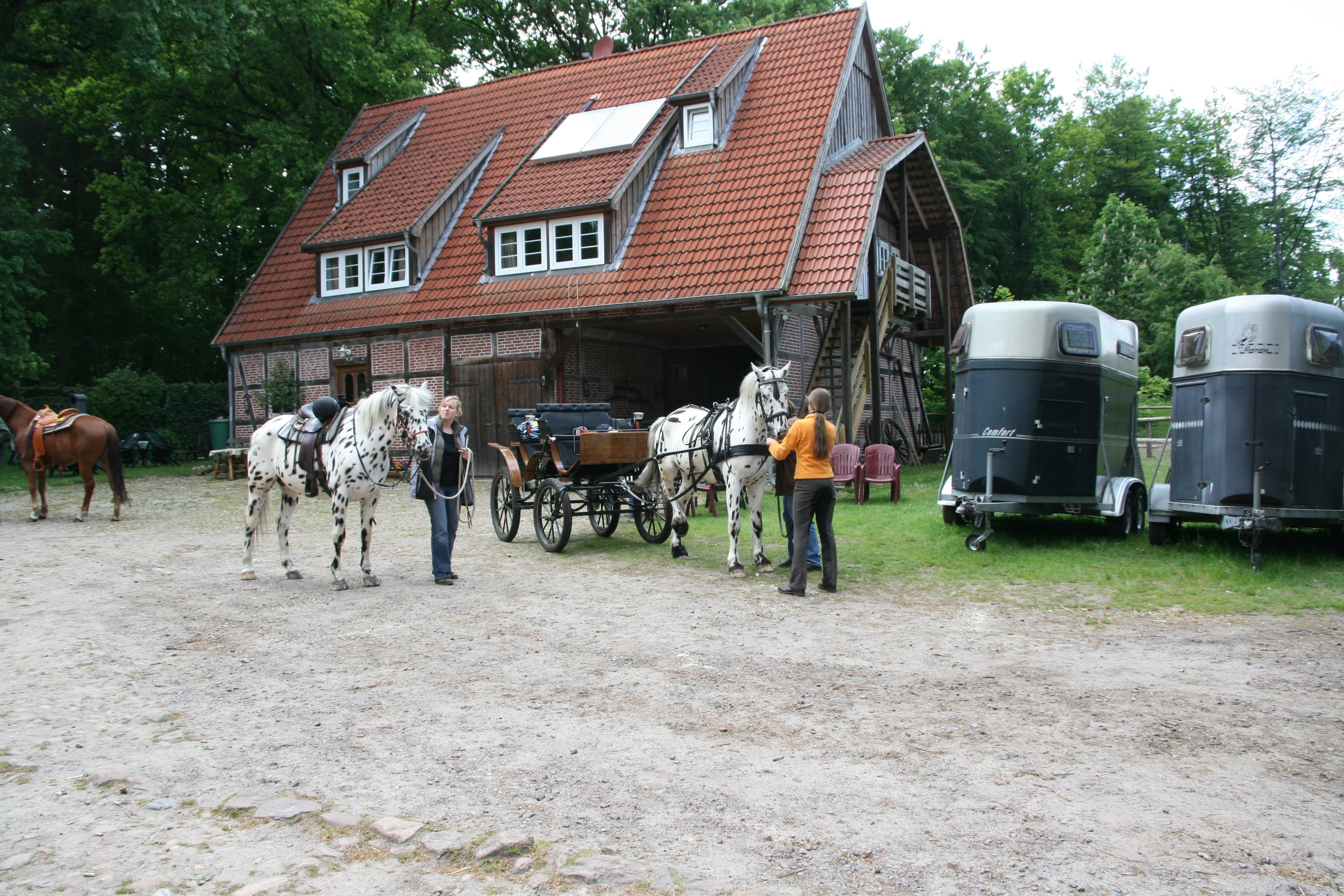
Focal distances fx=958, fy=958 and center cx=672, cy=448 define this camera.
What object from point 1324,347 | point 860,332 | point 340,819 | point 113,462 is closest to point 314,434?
point 340,819

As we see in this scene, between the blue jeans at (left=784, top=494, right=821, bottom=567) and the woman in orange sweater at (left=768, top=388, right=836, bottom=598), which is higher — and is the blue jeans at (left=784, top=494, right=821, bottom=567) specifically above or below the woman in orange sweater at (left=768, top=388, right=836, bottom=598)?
below

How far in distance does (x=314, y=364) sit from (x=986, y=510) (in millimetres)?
18229

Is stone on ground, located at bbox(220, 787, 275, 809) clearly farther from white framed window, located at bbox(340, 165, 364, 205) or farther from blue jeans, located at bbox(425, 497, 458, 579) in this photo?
white framed window, located at bbox(340, 165, 364, 205)

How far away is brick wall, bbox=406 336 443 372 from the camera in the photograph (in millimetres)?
22234

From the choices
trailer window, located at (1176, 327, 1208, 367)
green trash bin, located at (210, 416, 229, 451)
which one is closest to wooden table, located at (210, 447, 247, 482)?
green trash bin, located at (210, 416, 229, 451)

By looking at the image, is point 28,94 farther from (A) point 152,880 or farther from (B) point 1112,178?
(B) point 1112,178

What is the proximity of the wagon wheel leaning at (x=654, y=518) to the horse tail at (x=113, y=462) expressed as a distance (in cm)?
893

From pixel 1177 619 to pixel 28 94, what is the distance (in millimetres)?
36432

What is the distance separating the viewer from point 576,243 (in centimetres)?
2081

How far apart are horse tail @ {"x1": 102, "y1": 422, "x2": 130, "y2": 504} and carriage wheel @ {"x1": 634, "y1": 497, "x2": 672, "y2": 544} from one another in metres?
8.92

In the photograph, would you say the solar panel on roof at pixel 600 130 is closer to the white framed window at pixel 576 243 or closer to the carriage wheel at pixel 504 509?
the white framed window at pixel 576 243

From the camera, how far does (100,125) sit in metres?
30.3

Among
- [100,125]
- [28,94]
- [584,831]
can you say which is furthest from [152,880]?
[28,94]

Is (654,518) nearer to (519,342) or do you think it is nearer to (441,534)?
(441,534)
